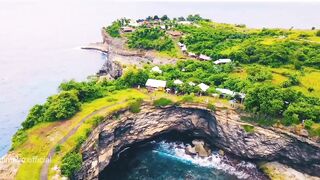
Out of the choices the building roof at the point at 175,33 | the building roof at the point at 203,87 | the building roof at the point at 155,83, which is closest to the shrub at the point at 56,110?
the building roof at the point at 155,83

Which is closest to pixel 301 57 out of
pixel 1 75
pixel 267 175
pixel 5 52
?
pixel 267 175

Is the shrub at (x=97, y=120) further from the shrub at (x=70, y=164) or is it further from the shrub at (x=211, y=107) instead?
the shrub at (x=211, y=107)

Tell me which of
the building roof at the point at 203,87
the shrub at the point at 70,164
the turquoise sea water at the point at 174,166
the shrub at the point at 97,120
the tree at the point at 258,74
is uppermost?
the tree at the point at 258,74

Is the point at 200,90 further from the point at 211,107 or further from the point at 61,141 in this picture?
the point at 61,141

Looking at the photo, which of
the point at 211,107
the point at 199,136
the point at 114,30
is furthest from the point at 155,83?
the point at 114,30

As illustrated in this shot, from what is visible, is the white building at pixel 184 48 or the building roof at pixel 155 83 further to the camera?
the white building at pixel 184 48

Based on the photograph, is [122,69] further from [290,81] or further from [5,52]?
[5,52]
